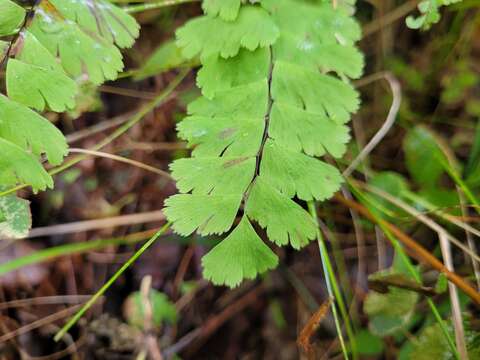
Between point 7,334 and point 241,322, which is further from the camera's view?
point 241,322

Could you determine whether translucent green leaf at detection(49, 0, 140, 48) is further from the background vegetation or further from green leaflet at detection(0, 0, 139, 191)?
the background vegetation

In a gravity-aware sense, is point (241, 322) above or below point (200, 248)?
below

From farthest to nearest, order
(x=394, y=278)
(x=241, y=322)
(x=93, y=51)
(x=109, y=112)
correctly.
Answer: (x=109, y=112)
(x=241, y=322)
(x=394, y=278)
(x=93, y=51)

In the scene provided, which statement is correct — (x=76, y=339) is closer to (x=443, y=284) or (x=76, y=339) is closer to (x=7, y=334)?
(x=7, y=334)

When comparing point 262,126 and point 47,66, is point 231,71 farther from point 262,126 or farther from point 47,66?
point 47,66

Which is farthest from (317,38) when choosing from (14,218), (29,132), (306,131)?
(14,218)

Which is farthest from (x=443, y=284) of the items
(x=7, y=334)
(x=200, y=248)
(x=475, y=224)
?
(x=7, y=334)

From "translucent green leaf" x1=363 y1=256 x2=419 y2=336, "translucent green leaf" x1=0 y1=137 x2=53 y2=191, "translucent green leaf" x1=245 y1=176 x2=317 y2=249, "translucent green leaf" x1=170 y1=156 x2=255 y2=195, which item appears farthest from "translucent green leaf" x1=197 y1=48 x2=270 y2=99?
"translucent green leaf" x1=363 y1=256 x2=419 y2=336

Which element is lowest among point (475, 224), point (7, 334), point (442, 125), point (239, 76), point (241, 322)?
point (7, 334)
